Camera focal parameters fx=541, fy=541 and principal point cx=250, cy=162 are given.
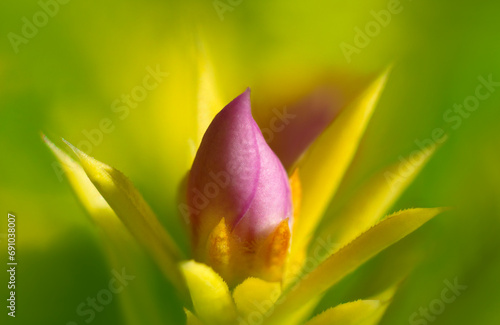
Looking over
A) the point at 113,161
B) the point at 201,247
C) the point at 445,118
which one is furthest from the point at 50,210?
the point at 445,118

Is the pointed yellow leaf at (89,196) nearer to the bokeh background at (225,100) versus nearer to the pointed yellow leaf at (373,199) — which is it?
the bokeh background at (225,100)

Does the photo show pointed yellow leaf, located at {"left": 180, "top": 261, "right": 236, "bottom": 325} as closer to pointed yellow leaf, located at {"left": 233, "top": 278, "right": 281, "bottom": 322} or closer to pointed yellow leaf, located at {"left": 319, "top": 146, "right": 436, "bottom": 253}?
pointed yellow leaf, located at {"left": 233, "top": 278, "right": 281, "bottom": 322}

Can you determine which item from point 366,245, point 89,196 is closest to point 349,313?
point 366,245

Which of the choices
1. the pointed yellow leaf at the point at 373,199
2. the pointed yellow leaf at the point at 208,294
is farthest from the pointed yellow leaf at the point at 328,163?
the pointed yellow leaf at the point at 208,294

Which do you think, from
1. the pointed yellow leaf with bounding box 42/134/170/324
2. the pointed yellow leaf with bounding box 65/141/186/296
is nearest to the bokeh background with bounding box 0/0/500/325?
the pointed yellow leaf with bounding box 42/134/170/324

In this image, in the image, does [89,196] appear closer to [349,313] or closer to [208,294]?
[208,294]
